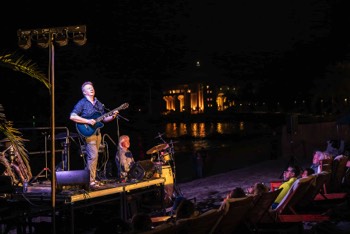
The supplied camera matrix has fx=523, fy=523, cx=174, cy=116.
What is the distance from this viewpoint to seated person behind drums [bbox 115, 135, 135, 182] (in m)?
11.1

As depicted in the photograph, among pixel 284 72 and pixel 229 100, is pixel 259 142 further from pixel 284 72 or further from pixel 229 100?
pixel 229 100

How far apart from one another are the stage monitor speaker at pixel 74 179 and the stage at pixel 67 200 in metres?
0.05

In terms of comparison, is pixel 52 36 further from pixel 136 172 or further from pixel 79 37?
pixel 136 172

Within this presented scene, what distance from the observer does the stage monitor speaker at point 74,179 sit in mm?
8984

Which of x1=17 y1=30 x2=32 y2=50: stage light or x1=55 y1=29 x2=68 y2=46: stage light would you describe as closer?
x1=55 y1=29 x2=68 y2=46: stage light

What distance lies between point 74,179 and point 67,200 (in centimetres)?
39

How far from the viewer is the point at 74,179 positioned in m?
8.98

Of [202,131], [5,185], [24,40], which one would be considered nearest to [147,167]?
[5,185]

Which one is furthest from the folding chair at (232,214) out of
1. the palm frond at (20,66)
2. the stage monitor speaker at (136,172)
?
the stage monitor speaker at (136,172)


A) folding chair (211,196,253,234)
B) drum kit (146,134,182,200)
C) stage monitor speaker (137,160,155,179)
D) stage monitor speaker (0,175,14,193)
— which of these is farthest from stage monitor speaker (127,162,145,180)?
folding chair (211,196,253,234)

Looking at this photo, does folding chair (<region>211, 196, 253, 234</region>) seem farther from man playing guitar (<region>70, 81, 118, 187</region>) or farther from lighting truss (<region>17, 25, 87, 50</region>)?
man playing guitar (<region>70, 81, 118, 187</region>)

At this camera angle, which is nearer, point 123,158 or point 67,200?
point 67,200

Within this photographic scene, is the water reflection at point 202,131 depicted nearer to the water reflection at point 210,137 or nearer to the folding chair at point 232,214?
the water reflection at point 210,137

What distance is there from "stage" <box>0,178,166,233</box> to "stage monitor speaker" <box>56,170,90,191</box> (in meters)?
0.05
